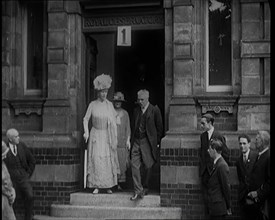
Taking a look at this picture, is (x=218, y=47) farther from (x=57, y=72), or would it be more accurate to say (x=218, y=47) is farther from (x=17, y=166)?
(x=17, y=166)

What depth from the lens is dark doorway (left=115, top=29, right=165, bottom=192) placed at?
11805 mm

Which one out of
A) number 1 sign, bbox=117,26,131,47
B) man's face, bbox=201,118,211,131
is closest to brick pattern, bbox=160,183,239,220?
man's face, bbox=201,118,211,131

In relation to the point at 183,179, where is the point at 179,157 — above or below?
above

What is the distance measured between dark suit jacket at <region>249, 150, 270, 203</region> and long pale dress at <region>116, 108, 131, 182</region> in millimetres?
3022

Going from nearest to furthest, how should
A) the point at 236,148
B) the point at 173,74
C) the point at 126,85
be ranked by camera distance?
the point at 236,148
the point at 173,74
the point at 126,85

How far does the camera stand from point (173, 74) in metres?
9.14

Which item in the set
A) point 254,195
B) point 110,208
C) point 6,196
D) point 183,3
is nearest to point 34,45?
point 183,3

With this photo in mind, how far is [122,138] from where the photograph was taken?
31.0ft

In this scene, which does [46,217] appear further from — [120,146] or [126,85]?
[126,85]

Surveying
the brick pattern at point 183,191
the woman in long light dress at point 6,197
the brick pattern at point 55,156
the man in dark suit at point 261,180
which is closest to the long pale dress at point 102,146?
the brick pattern at point 55,156

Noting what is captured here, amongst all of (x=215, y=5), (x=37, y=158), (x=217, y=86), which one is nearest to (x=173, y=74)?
(x=217, y=86)

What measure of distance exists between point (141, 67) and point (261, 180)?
593 centimetres

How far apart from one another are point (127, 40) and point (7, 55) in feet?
6.94

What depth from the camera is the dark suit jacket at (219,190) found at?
23.5 feet
